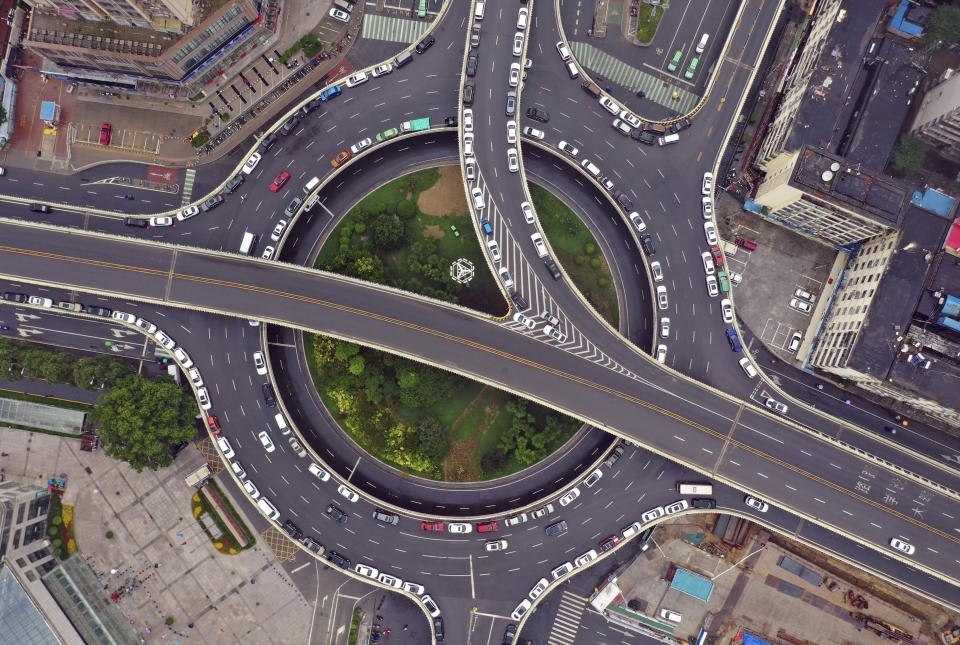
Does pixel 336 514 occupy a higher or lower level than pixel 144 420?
lower

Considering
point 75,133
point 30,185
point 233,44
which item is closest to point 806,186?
point 233,44

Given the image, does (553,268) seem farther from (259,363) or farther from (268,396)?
(268,396)

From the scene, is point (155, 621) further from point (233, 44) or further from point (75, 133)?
point (233, 44)

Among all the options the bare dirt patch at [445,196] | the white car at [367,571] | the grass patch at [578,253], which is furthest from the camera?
the bare dirt patch at [445,196]

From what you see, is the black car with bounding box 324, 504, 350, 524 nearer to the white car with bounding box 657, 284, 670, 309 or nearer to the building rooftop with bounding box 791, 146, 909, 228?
the white car with bounding box 657, 284, 670, 309

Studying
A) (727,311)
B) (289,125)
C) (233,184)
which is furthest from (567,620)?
(289,125)

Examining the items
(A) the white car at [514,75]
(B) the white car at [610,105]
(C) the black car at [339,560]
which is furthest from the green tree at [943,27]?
(C) the black car at [339,560]

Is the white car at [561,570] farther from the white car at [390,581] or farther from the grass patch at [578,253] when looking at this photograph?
the grass patch at [578,253]
